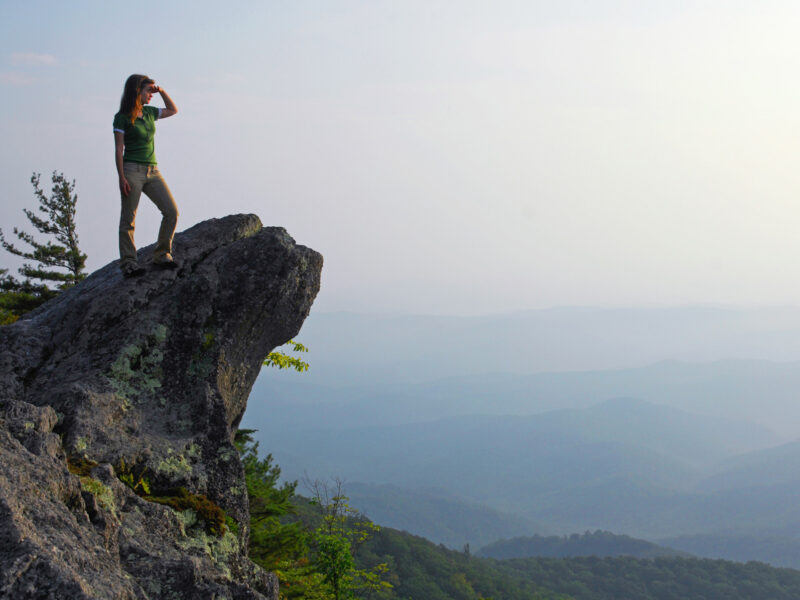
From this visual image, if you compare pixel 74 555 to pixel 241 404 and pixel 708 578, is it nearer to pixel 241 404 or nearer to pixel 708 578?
pixel 241 404

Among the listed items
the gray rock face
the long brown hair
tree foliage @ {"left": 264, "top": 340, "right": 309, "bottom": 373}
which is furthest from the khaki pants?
tree foliage @ {"left": 264, "top": 340, "right": 309, "bottom": 373}

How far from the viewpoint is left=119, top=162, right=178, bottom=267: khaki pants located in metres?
10.6

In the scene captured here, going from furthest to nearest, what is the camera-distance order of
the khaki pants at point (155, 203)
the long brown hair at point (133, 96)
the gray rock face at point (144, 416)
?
the khaki pants at point (155, 203)
the long brown hair at point (133, 96)
the gray rock face at point (144, 416)

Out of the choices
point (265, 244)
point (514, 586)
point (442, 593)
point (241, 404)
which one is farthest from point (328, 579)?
point (514, 586)

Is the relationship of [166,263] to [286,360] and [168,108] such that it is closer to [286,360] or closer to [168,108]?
[168,108]

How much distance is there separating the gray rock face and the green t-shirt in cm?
180

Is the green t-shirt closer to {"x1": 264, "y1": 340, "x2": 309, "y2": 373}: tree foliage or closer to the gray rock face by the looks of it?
the gray rock face

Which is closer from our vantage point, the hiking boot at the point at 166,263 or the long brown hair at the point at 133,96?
the long brown hair at the point at 133,96

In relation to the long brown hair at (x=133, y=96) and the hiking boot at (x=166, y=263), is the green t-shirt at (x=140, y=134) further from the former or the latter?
the hiking boot at (x=166, y=263)

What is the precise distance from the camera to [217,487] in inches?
334

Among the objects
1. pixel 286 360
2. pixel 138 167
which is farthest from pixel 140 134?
pixel 286 360

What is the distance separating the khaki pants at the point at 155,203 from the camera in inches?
417

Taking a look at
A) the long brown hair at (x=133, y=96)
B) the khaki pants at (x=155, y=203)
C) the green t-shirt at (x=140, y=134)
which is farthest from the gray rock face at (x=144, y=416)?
the long brown hair at (x=133, y=96)

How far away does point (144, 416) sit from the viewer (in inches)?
344
